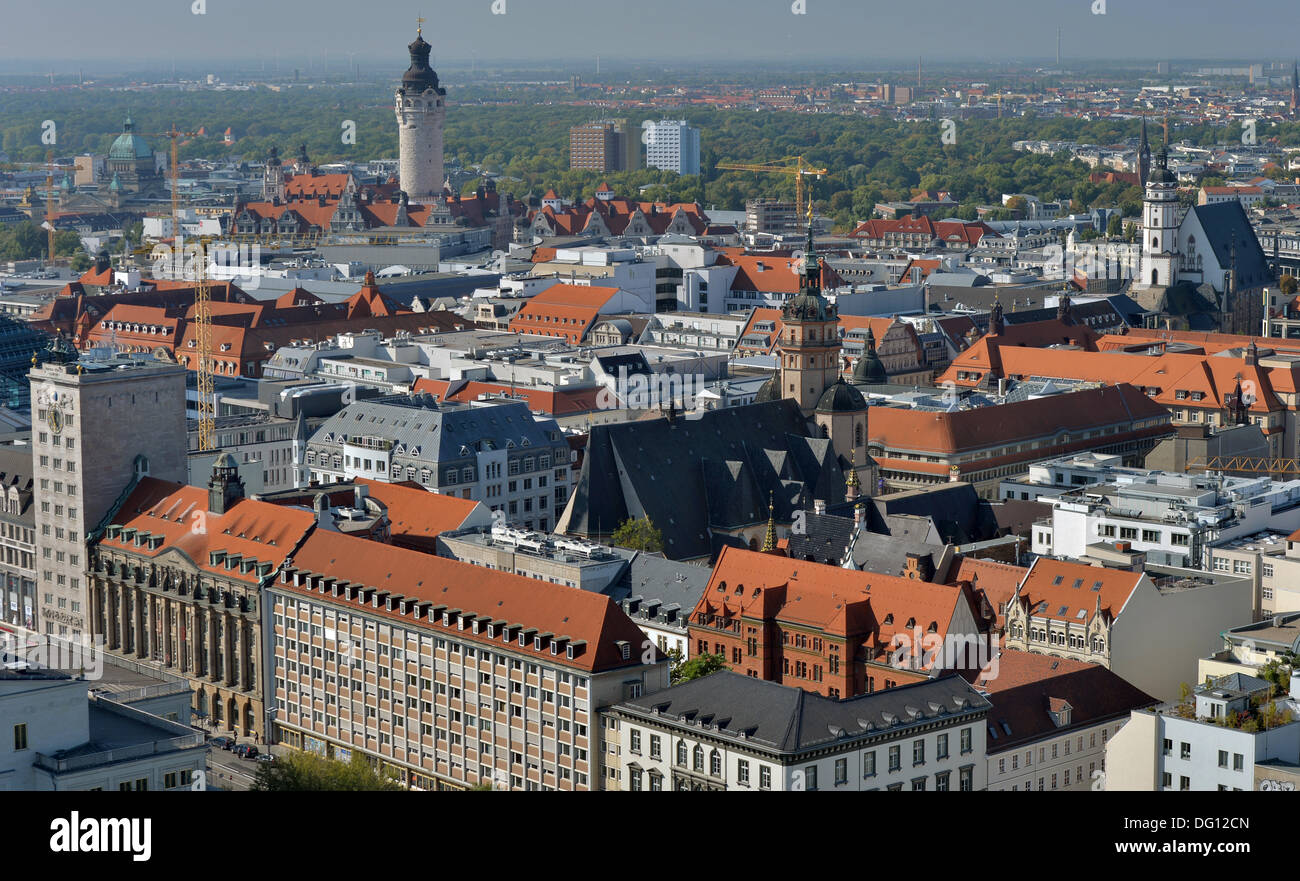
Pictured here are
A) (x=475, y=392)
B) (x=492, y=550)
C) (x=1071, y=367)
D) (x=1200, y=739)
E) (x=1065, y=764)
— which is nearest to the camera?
(x=1200, y=739)

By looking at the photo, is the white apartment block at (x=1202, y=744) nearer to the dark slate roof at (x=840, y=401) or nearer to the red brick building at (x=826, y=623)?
the red brick building at (x=826, y=623)

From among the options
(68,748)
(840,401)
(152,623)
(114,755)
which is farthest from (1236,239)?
(68,748)

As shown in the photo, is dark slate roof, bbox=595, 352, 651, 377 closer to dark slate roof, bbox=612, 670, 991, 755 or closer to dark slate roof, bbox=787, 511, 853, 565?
dark slate roof, bbox=787, 511, 853, 565

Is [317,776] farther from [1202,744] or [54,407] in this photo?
[54,407]

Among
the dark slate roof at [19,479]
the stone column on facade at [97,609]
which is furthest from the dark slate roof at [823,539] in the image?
the dark slate roof at [19,479]
